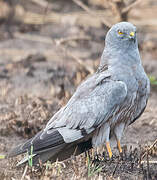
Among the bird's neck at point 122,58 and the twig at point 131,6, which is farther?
the twig at point 131,6

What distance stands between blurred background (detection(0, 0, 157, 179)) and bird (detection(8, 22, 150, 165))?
1.53 feet

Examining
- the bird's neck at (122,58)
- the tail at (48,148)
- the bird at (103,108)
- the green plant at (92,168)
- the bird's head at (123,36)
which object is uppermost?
the bird's head at (123,36)

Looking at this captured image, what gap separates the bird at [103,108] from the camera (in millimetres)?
5016

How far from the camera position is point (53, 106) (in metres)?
7.60

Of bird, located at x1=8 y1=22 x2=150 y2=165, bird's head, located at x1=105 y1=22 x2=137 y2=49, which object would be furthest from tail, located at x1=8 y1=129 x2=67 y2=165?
bird's head, located at x1=105 y1=22 x2=137 y2=49

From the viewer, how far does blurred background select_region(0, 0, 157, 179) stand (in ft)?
22.3

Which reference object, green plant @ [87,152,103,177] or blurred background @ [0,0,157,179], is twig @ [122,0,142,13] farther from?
green plant @ [87,152,103,177]

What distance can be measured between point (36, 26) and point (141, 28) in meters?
2.58

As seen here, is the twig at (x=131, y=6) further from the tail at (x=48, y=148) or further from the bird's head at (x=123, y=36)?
the tail at (x=48, y=148)

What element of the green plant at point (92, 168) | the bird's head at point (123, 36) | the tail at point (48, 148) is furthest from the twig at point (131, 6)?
the green plant at point (92, 168)

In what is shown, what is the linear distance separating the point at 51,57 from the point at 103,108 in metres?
5.17

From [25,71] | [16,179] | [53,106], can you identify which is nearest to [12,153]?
[16,179]

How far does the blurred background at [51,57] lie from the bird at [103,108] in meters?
0.47

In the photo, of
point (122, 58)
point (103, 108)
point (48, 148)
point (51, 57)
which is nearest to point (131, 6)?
point (51, 57)
